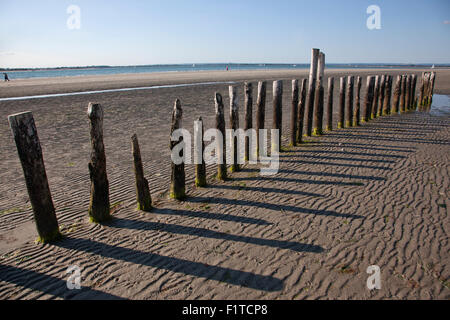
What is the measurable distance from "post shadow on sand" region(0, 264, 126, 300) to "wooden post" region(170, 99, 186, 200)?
2480 millimetres

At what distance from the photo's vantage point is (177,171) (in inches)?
221

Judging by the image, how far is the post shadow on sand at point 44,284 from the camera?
139 inches

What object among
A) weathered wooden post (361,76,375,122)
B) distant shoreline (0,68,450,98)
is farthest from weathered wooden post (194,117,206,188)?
distant shoreline (0,68,450,98)

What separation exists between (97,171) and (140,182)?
773mm

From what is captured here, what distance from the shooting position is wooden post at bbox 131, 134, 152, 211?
16.7 feet

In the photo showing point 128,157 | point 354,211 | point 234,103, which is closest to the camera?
point 354,211

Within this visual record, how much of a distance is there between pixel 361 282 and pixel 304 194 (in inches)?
97.7

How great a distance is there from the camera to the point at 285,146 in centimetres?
903

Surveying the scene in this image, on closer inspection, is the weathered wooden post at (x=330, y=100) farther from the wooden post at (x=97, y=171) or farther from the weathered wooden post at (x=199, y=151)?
the wooden post at (x=97, y=171)

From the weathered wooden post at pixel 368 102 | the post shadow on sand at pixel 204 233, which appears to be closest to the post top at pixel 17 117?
the post shadow on sand at pixel 204 233

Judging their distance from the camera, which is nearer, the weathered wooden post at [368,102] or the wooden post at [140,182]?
the wooden post at [140,182]

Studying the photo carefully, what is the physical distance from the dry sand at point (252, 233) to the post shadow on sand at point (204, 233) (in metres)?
0.02
